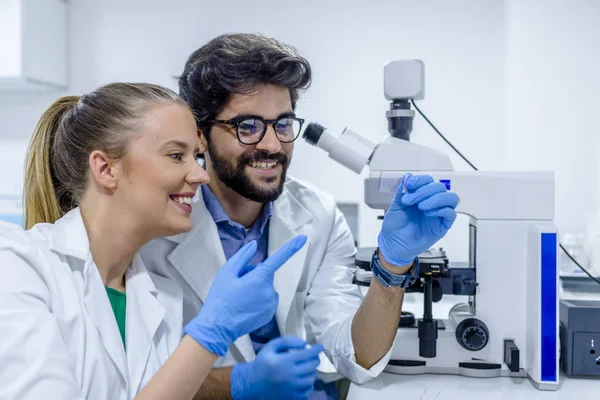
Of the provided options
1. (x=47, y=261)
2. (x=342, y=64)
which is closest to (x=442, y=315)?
(x=47, y=261)

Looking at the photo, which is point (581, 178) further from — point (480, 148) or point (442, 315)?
point (442, 315)

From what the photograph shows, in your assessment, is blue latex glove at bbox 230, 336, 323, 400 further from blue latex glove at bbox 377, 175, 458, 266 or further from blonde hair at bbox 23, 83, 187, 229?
blonde hair at bbox 23, 83, 187, 229

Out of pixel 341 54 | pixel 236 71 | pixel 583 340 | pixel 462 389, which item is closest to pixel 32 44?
pixel 341 54

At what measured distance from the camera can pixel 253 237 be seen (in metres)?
1.42

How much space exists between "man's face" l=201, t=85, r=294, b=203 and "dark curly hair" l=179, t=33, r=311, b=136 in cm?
2

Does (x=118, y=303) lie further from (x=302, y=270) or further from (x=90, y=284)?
(x=302, y=270)

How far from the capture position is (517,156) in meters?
2.37

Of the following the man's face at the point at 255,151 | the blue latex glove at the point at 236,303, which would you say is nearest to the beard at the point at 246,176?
the man's face at the point at 255,151

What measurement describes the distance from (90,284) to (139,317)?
13 cm

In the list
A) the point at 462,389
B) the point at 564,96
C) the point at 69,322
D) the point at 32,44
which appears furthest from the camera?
the point at 32,44

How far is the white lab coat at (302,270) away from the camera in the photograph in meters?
1.27

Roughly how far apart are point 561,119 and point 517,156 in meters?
0.23

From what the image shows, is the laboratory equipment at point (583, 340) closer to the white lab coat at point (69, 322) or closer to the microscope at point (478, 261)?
the microscope at point (478, 261)

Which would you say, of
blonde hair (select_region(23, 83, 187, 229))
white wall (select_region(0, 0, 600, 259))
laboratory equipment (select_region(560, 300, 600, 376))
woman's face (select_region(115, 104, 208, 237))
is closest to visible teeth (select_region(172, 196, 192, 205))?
woman's face (select_region(115, 104, 208, 237))
